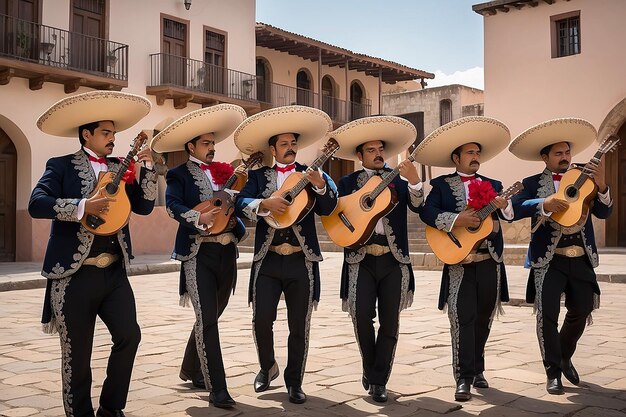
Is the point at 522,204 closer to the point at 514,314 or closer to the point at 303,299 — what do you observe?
the point at 303,299

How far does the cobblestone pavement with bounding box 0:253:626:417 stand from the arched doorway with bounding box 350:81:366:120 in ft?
65.5

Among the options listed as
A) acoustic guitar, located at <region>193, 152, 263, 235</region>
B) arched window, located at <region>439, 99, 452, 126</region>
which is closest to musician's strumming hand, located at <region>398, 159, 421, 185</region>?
acoustic guitar, located at <region>193, 152, 263, 235</region>

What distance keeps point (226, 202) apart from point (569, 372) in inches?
109

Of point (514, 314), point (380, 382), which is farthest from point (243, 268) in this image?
point (380, 382)

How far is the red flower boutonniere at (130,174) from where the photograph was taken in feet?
15.8

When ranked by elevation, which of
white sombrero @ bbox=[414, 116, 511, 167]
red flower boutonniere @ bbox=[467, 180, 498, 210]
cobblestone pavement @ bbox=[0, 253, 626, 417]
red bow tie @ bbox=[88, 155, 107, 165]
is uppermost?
white sombrero @ bbox=[414, 116, 511, 167]

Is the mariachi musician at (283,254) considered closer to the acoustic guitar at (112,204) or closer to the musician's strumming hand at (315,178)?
the musician's strumming hand at (315,178)

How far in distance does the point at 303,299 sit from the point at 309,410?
32.2 inches

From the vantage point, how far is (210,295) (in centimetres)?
538

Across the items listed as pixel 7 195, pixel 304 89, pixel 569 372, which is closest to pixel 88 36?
pixel 7 195

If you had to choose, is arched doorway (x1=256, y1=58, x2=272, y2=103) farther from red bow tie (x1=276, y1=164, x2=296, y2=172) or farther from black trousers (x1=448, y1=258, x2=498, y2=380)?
black trousers (x1=448, y1=258, x2=498, y2=380)

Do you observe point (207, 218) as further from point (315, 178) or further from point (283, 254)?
point (315, 178)

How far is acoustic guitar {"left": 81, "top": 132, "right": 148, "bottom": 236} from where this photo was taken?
15.1ft

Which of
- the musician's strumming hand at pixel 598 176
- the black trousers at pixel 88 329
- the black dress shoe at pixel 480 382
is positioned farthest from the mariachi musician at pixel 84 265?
the musician's strumming hand at pixel 598 176
